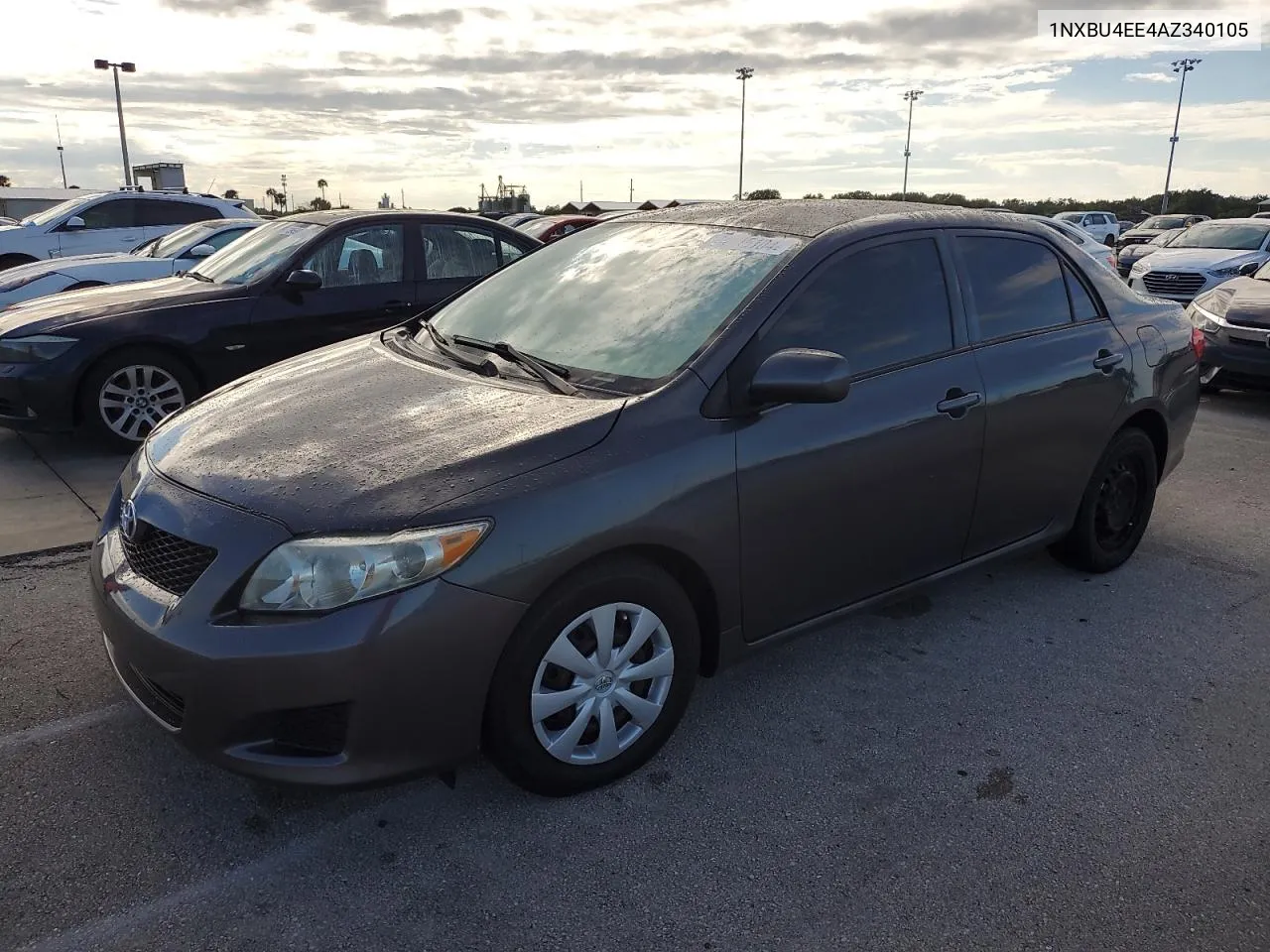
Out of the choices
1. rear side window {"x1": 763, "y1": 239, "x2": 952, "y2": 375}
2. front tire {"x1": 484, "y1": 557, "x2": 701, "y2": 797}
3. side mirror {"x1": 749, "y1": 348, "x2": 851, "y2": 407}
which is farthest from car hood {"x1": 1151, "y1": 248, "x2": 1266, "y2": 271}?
front tire {"x1": 484, "y1": 557, "x2": 701, "y2": 797}

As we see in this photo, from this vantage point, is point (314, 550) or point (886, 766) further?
point (886, 766)

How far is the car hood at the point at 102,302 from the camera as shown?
5.98m

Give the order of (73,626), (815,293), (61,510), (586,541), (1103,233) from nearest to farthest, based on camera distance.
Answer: (586,541) → (815,293) → (73,626) → (61,510) → (1103,233)

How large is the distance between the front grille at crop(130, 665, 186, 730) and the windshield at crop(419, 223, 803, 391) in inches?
56.3

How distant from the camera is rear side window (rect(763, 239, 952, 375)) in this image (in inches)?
123

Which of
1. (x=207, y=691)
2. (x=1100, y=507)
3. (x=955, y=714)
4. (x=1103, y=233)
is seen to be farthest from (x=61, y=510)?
(x=1103, y=233)

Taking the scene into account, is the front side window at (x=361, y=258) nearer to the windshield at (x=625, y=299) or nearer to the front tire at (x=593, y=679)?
the windshield at (x=625, y=299)

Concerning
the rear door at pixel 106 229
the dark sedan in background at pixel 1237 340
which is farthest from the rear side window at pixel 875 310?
the rear door at pixel 106 229

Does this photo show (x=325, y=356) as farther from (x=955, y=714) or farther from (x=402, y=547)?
(x=955, y=714)

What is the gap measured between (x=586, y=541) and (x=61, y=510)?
3.88 meters

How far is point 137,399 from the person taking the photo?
20.1 ft

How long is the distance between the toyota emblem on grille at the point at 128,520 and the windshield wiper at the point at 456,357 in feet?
3.65

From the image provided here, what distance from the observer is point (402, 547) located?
2.31 meters

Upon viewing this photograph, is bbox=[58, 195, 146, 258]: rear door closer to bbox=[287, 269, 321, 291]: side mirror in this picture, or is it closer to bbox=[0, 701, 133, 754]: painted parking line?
bbox=[287, 269, 321, 291]: side mirror
